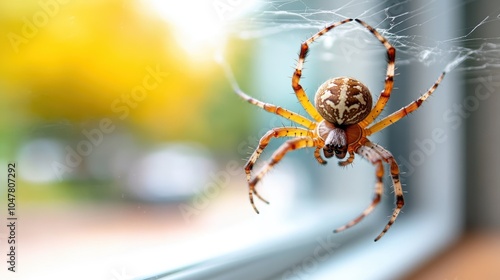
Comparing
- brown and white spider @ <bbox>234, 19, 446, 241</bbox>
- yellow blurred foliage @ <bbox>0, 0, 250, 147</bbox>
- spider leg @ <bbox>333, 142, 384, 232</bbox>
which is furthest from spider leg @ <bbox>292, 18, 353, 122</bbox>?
yellow blurred foliage @ <bbox>0, 0, 250, 147</bbox>

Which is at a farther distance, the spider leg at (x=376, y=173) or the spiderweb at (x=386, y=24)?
the spiderweb at (x=386, y=24)

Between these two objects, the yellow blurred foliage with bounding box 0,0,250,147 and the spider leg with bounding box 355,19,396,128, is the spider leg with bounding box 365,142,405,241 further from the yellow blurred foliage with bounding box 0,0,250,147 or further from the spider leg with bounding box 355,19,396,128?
the yellow blurred foliage with bounding box 0,0,250,147

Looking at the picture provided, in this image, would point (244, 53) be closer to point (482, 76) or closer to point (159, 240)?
point (159, 240)

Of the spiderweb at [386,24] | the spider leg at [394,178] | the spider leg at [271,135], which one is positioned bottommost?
the spider leg at [394,178]

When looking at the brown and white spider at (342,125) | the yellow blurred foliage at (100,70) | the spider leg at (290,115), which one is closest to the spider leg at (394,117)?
the brown and white spider at (342,125)

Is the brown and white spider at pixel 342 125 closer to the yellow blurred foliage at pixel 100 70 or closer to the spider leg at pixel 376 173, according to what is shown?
the spider leg at pixel 376 173

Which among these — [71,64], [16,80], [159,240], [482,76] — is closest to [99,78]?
[71,64]
